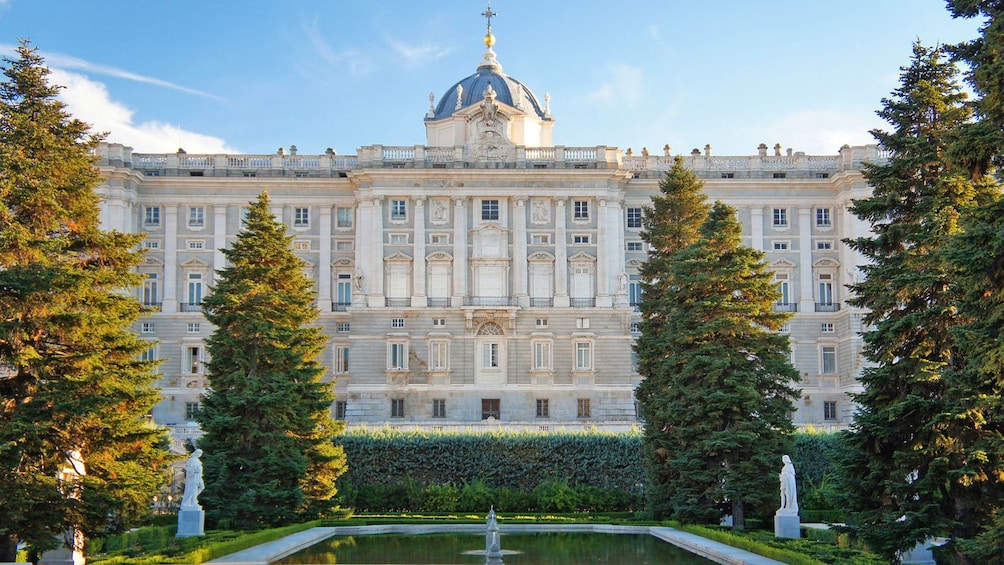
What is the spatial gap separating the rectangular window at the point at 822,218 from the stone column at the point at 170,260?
35.3 metres

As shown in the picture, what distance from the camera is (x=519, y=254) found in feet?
195

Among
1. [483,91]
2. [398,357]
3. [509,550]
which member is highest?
[483,91]

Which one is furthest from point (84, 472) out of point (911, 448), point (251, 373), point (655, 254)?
point (655, 254)

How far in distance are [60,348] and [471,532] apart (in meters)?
14.2

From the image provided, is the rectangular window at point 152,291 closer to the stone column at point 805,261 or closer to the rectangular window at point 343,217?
the rectangular window at point 343,217

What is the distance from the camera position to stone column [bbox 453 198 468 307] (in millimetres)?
58719

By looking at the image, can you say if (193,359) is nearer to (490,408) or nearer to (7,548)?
(490,408)

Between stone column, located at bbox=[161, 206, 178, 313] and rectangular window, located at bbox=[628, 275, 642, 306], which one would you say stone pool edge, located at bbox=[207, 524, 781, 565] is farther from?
stone column, located at bbox=[161, 206, 178, 313]

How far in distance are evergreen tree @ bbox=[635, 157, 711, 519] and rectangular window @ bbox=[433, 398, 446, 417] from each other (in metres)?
20.7

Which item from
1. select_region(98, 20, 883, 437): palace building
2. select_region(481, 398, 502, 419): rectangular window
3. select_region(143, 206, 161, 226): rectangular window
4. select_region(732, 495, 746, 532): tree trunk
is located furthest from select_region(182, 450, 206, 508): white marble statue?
select_region(143, 206, 161, 226): rectangular window

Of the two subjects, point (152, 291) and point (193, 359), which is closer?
point (193, 359)

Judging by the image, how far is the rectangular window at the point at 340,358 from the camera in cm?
5991

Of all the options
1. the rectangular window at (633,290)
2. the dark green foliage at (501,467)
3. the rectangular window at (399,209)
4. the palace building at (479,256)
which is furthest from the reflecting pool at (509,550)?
the rectangular window at (399,209)

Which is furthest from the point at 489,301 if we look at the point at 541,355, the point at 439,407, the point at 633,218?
the point at 633,218
